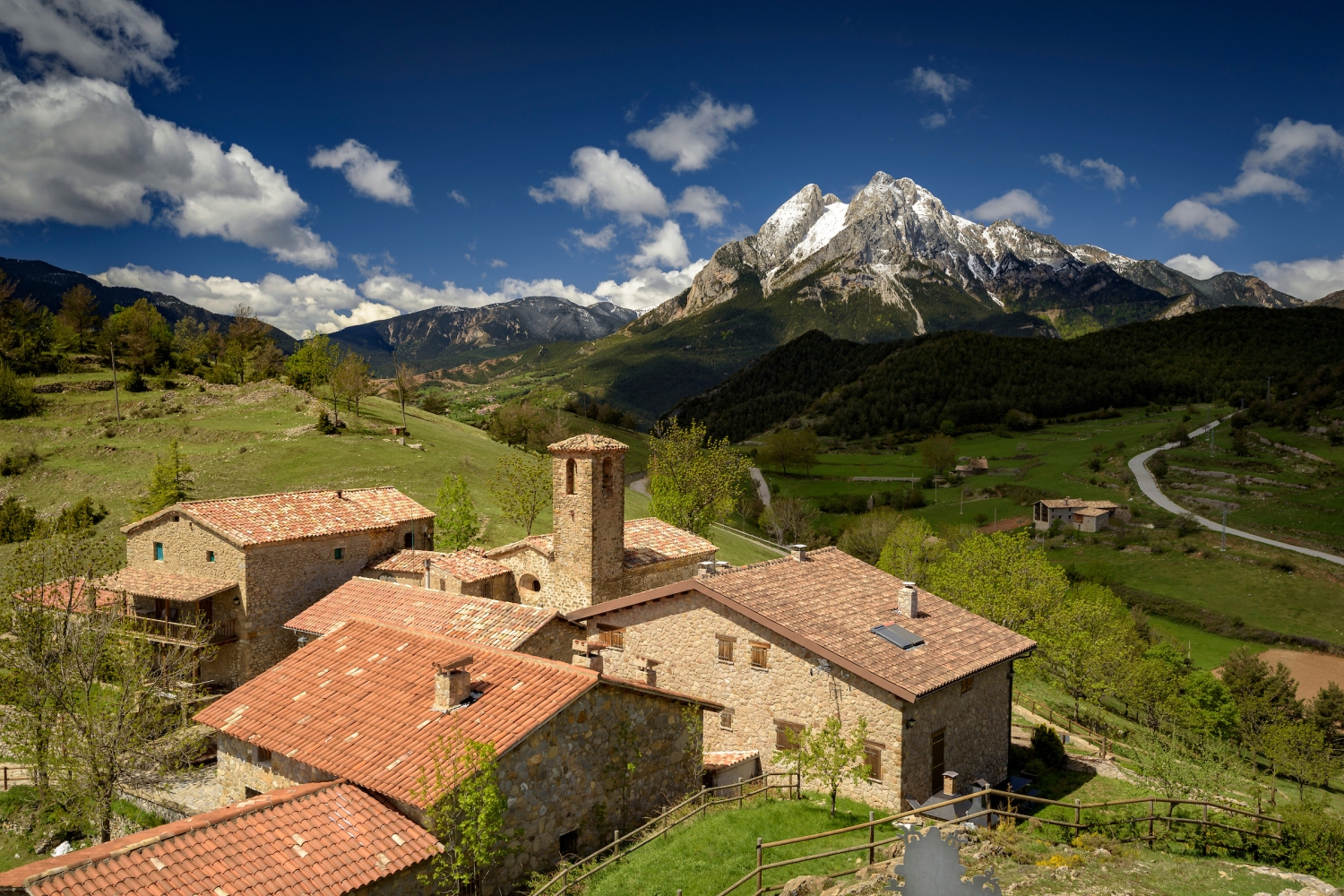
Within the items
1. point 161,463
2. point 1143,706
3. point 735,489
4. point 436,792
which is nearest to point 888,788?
point 436,792

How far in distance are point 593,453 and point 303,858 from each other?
51.3 ft

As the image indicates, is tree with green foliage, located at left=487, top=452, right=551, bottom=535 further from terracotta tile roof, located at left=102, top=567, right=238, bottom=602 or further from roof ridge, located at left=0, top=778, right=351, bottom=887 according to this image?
roof ridge, located at left=0, top=778, right=351, bottom=887

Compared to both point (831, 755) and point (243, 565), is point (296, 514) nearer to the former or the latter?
point (243, 565)

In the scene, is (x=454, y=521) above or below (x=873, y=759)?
above

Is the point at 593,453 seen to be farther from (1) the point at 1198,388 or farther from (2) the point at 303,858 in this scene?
(1) the point at 1198,388

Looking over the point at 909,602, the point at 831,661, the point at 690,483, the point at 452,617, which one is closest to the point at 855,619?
the point at 909,602

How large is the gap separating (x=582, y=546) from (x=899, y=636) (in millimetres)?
10848

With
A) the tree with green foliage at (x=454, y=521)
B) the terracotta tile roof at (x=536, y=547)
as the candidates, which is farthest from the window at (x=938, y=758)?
the tree with green foliage at (x=454, y=521)

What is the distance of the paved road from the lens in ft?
256

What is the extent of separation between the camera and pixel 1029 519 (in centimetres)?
8931

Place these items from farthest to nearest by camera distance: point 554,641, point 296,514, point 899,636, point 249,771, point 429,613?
1. point 296,514
2. point 429,613
3. point 554,641
4. point 899,636
5. point 249,771

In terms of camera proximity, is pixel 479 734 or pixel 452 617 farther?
pixel 452 617

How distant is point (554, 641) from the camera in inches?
874

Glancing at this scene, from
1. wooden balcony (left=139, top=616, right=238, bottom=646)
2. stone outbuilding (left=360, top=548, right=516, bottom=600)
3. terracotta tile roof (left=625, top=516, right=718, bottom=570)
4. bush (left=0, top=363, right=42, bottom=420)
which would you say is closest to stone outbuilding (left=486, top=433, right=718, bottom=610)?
terracotta tile roof (left=625, top=516, right=718, bottom=570)
